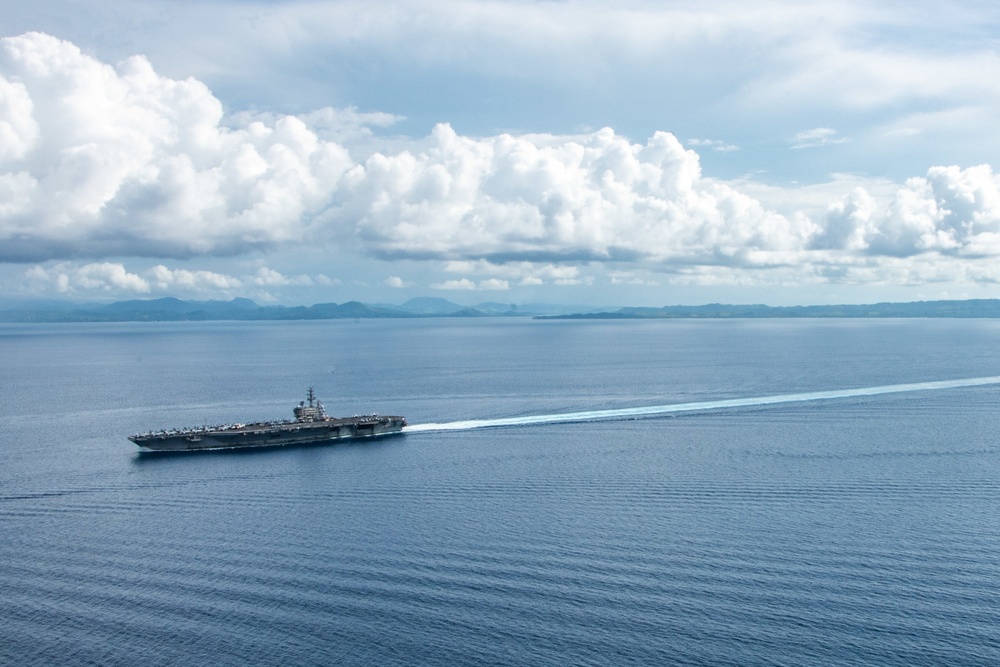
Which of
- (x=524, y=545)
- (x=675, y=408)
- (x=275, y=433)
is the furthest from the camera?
(x=675, y=408)

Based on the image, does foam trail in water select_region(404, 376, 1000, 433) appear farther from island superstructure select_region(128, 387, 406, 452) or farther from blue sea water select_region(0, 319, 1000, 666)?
island superstructure select_region(128, 387, 406, 452)

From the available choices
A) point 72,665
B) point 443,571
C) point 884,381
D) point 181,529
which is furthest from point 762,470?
point 884,381

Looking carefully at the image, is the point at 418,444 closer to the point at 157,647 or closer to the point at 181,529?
the point at 181,529

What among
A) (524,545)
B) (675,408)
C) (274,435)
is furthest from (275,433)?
(675,408)

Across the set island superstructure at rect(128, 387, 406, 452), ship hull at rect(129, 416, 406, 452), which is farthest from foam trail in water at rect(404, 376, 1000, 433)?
island superstructure at rect(128, 387, 406, 452)

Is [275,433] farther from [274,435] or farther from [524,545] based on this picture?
[524,545]
